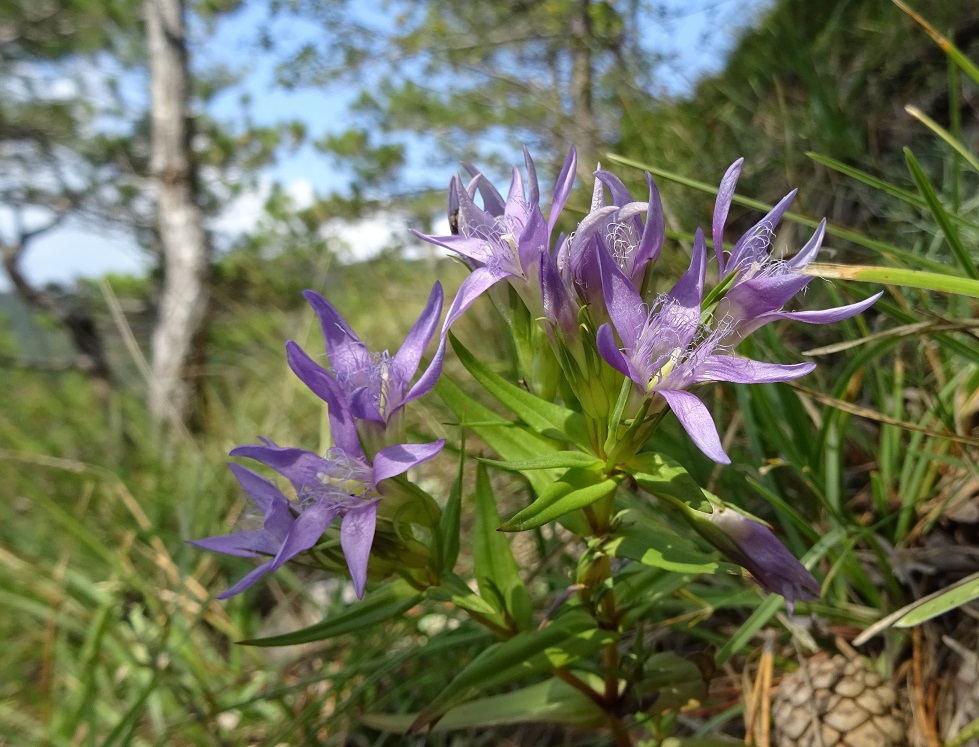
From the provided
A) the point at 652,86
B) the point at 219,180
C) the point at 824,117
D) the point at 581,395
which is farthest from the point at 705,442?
the point at 219,180

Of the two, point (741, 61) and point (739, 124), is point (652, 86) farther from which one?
point (739, 124)

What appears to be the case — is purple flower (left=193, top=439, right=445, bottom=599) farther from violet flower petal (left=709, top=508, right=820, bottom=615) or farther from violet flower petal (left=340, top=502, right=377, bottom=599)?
violet flower petal (left=709, top=508, right=820, bottom=615)

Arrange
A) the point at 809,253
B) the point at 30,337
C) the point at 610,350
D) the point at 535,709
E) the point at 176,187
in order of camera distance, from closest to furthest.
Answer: the point at 610,350
the point at 809,253
the point at 535,709
the point at 176,187
the point at 30,337

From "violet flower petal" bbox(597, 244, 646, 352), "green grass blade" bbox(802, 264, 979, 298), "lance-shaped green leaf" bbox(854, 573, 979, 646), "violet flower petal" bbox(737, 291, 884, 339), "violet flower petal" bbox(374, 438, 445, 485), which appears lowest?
"lance-shaped green leaf" bbox(854, 573, 979, 646)

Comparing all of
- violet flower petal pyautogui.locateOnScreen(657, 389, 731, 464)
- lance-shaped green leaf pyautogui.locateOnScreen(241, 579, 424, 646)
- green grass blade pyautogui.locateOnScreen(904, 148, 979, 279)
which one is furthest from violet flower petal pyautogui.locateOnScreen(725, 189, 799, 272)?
lance-shaped green leaf pyautogui.locateOnScreen(241, 579, 424, 646)

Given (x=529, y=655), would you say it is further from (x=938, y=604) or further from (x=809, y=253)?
(x=809, y=253)

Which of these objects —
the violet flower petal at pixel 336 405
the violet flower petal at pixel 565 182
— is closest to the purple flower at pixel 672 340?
the violet flower petal at pixel 565 182

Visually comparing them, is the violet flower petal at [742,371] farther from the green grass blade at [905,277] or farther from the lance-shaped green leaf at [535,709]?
the lance-shaped green leaf at [535,709]

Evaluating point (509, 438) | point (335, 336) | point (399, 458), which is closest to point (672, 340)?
point (509, 438)
